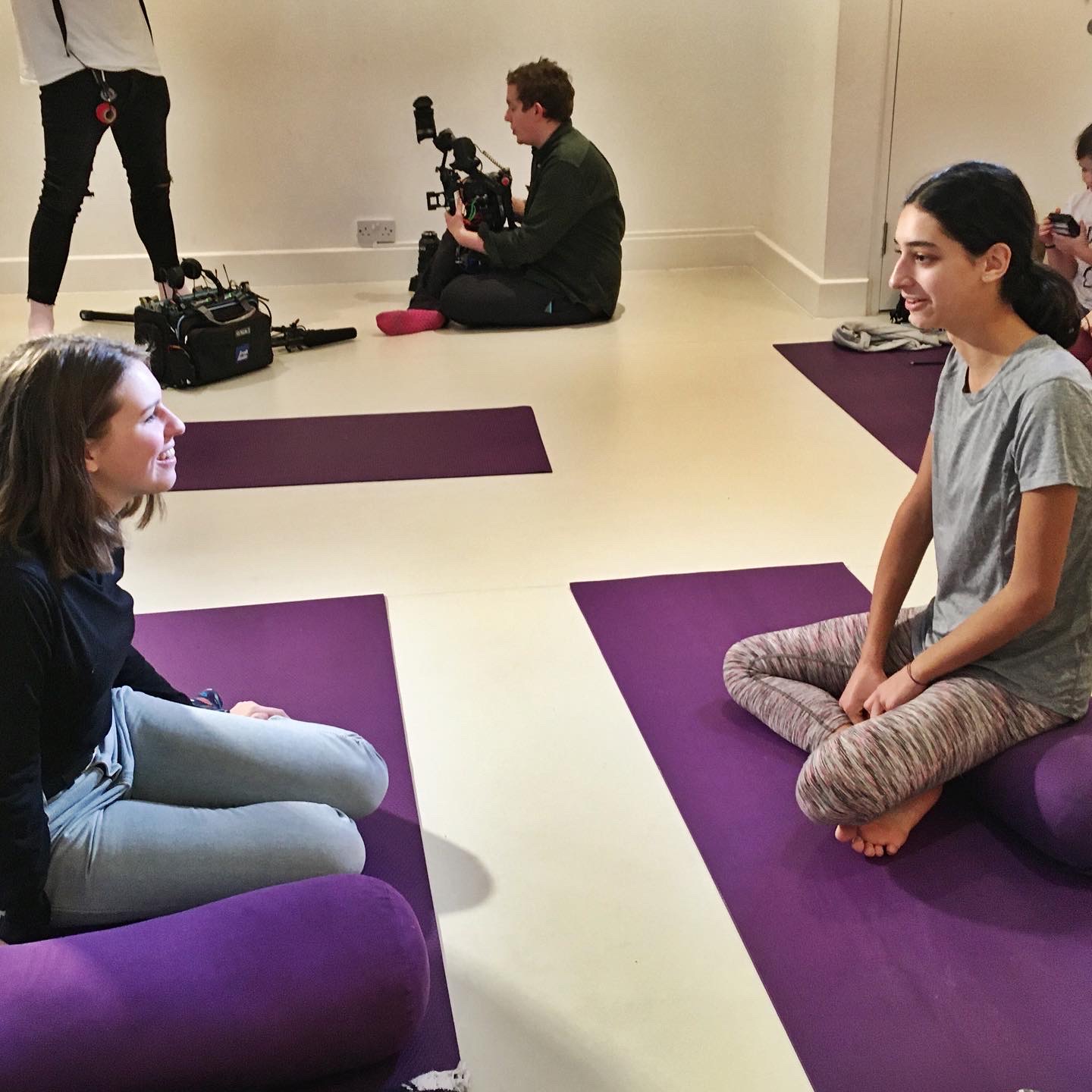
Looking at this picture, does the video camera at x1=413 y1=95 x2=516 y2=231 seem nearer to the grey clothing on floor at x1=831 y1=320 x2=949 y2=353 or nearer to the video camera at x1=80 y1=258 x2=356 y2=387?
the video camera at x1=80 y1=258 x2=356 y2=387

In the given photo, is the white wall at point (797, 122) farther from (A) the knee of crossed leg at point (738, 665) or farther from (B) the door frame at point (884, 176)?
(A) the knee of crossed leg at point (738, 665)

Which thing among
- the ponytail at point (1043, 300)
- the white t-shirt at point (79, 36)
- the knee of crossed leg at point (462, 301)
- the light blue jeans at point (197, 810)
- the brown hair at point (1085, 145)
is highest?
the white t-shirt at point (79, 36)

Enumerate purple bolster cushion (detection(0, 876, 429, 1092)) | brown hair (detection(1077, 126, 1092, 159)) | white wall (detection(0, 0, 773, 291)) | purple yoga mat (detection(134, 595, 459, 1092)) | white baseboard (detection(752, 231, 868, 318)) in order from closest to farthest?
purple bolster cushion (detection(0, 876, 429, 1092)), purple yoga mat (detection(134, 595, 459, 1092)), brown hair (detection(1077, 126, 1092, 159)), white baseboard (detection(752, 231, 868, 318)), white wall (detection(0, 0, 773, 291))

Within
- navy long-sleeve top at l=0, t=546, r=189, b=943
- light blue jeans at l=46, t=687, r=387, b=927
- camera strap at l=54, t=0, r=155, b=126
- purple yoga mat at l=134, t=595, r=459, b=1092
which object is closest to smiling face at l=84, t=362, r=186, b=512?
navy long-sleeve top at l=0, t=546, r=189, b=943

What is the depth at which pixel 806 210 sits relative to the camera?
4.99 metres

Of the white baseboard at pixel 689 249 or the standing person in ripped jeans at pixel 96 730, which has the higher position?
the standing person in ripped jeans at pixel 96 730

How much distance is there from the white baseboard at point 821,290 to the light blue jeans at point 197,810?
3350 millimetres

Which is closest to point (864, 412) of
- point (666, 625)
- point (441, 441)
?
point (441, 441)

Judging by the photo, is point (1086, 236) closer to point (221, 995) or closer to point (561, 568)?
point (561, 568)

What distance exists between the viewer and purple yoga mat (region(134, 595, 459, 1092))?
2018 mm

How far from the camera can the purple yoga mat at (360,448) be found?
138 inches

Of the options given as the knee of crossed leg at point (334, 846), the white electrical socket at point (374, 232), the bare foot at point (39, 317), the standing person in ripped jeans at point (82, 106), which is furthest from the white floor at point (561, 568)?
the standing person in ripped jeans at point (82, 106)

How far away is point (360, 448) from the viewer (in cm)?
368

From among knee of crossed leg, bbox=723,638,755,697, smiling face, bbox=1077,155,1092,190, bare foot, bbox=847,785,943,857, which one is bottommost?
bare foot, bbox=847,785,943,857
